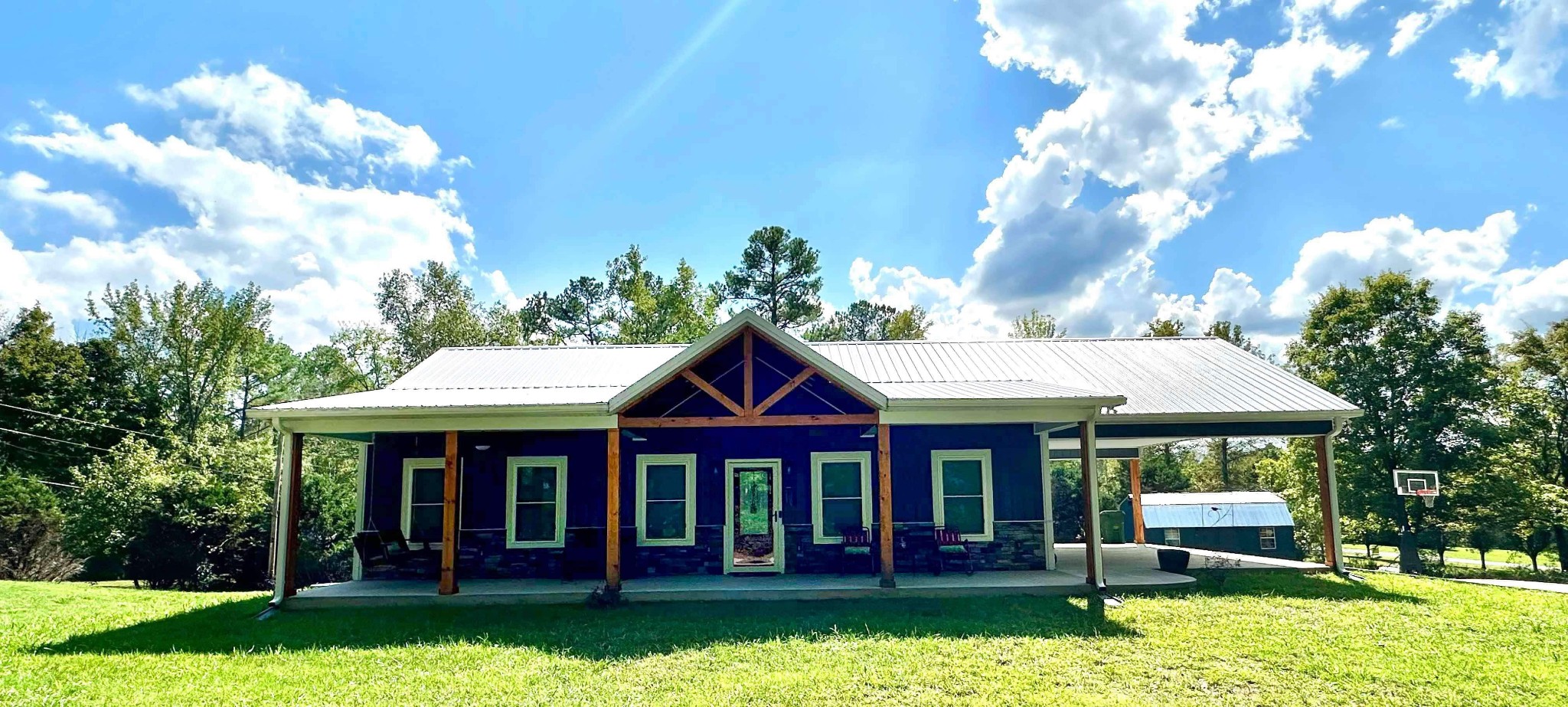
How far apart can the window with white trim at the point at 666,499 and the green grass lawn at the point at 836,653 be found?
7.31 feet

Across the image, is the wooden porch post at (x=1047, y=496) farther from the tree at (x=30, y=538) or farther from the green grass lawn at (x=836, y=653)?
the tree at (x=30, y=538)

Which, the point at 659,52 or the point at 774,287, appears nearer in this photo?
the point at 659,52

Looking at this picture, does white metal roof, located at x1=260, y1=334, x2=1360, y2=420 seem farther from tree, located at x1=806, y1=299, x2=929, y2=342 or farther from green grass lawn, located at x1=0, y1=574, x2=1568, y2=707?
tree, located at x1=806, y1=299, x2=929, y2=342

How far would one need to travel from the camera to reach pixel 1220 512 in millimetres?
17781

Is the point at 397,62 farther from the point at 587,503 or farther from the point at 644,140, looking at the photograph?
the point at 587,503

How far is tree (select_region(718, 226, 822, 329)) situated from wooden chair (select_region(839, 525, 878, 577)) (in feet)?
64.1

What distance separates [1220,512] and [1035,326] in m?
15.0

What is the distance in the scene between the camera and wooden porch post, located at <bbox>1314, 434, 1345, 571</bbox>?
11.1 m

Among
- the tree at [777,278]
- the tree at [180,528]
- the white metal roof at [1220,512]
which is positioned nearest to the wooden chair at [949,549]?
the white metal roof at [1220,512]

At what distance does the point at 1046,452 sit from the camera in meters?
11.7

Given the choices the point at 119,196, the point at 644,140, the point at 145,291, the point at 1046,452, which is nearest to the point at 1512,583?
the point at 1046,452

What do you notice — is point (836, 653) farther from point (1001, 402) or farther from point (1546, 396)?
point (1546, 396)

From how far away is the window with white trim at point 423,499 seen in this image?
1157 cm

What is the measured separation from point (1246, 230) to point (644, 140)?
12573mm
